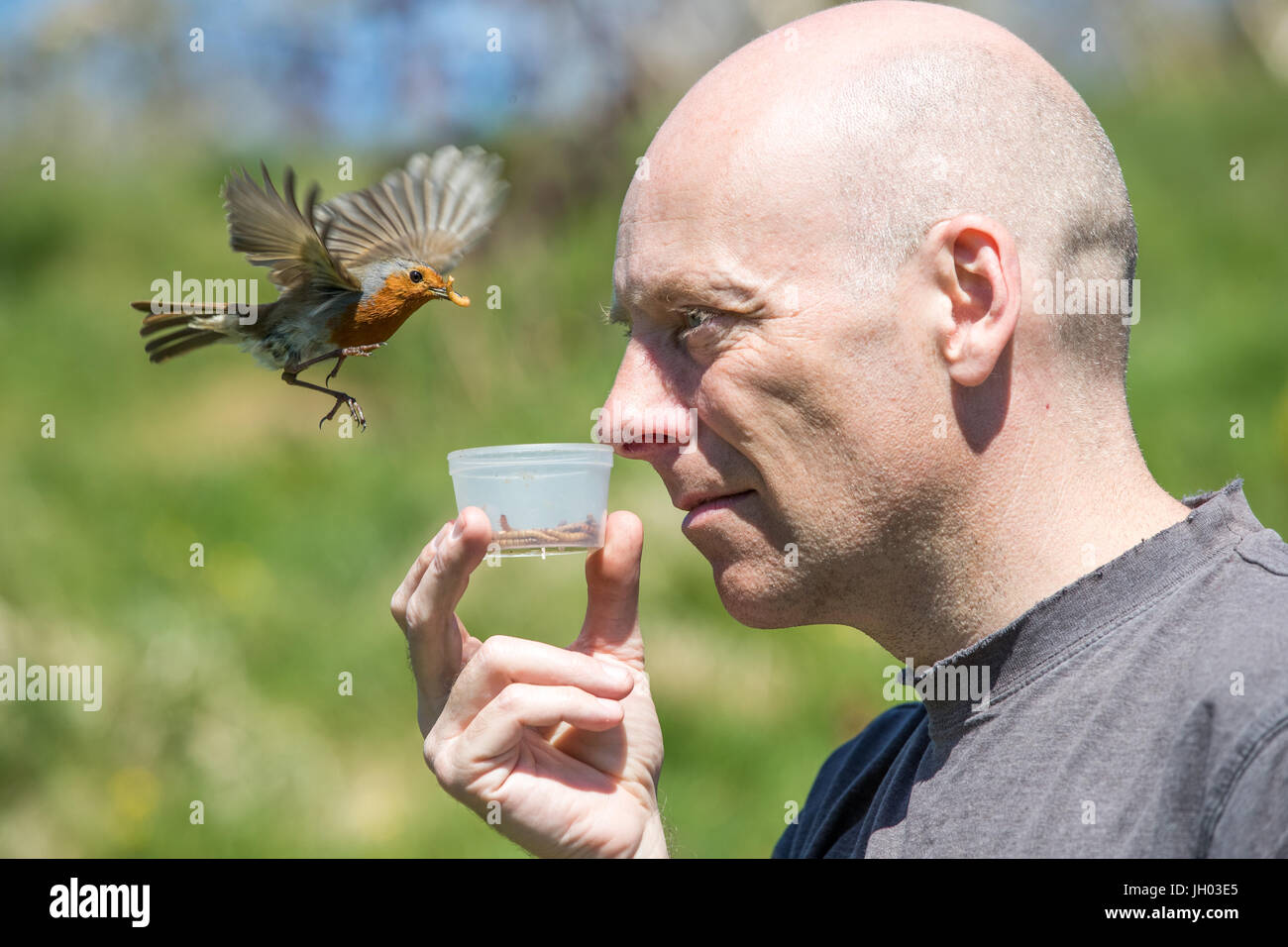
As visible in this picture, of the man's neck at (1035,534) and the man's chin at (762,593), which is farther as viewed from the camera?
the man's chin at (762,593)

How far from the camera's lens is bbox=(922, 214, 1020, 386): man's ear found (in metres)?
1.79

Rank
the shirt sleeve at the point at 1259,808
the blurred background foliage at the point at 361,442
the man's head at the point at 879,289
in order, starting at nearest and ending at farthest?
1. the shirt sleeve at the point at 1259,808
2. the man's head at the point at 879,289
3. the blurred background foliage at the point at 361,442

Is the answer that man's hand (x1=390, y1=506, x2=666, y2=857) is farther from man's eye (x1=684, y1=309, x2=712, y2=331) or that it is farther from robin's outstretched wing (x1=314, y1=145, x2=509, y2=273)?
robin's outstretched wing (x1=314, y1=145, x2=509, y2=273)

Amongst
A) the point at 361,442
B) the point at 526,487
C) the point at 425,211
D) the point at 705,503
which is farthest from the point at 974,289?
the point at 361,442

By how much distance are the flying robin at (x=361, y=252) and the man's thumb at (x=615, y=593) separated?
0.56 metres

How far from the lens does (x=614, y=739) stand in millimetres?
2287

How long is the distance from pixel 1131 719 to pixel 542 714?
971 millimetres

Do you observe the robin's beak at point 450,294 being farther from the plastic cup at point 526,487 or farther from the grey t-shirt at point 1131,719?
the grey t-shirt at point 1131,719

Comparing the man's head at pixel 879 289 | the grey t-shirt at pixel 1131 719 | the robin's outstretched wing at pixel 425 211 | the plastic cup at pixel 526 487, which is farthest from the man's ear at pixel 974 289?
the robin's outstretched wing at pixel 425 211

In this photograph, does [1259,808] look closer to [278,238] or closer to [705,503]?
[705,503]

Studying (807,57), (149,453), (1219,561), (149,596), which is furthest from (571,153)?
(1219,561)

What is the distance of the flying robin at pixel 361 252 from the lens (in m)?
2.16

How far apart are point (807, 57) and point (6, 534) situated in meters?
6.68

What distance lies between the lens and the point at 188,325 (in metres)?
→ 2.56
